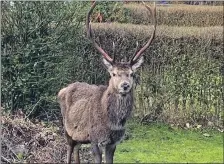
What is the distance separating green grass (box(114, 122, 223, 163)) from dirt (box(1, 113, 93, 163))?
85 centimetres

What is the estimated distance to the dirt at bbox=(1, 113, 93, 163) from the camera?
34.9ft

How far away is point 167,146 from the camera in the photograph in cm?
1309

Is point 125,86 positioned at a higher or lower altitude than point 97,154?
higher

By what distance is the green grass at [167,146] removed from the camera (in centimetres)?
1183

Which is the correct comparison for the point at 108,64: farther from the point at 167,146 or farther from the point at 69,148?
the point at 167,146

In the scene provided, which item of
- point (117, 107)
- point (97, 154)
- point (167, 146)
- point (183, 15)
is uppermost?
point (183, 15)

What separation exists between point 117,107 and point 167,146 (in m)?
3.50

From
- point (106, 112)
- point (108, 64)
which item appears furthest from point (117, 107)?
point (108, 64)

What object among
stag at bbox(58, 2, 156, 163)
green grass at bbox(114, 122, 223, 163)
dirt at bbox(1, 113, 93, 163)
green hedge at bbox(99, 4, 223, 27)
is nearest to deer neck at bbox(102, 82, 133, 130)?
stag at bbox(58, 2, 156, 163)

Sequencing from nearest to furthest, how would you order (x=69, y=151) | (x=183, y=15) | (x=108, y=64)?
(x=108, y=64) < (x=69, y=151) < (x=183, y=15)

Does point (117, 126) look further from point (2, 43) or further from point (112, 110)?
point (2, 43)

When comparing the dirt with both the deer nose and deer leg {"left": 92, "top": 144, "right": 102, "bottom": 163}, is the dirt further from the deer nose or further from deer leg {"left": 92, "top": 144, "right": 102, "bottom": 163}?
the deer nose

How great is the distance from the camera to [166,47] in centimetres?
1531

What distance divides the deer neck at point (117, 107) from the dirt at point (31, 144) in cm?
145
